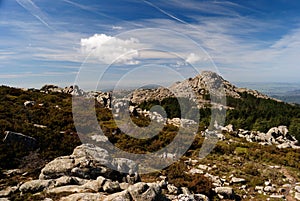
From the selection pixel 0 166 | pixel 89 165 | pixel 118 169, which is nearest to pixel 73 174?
pixel 89 165

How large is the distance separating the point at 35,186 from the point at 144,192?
4.82 meters

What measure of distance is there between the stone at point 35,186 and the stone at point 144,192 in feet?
12.8

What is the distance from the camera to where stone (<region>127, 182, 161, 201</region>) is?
390 inches

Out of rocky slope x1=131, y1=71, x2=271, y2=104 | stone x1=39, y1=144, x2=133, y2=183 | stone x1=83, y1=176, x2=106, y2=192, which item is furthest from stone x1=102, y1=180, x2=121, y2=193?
rocky slope x1=131, y1=71, x2=271, y2=104

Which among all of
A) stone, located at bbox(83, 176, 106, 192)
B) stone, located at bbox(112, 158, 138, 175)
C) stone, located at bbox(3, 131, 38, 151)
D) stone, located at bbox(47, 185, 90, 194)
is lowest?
stone, located at bbox(112, 158, 138, 175)

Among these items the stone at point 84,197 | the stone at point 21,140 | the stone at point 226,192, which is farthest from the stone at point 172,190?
the stone at point 21,140

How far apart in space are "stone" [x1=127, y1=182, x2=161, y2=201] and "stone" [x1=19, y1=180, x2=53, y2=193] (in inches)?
154

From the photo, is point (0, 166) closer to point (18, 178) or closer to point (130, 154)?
point (18, 178)

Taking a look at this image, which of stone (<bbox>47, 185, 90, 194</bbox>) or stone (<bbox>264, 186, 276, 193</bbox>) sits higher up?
stone (<bbox>47, 185, 90, 194</bbox>)

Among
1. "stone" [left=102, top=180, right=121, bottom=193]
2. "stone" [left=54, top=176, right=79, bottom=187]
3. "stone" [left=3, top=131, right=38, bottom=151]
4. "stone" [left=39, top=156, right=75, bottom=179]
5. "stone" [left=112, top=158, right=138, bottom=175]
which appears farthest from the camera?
"stone" [left=3, top=131, right=38, bottom=151]

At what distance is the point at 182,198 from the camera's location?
1146 centimetres

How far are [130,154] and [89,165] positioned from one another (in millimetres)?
5828

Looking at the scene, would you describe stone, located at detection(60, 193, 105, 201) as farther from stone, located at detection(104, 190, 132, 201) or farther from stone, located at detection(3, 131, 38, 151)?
stone, located at detection(3, 131, 38, 151)

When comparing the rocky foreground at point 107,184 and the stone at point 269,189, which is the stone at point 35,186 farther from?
the stone at point 269,189
